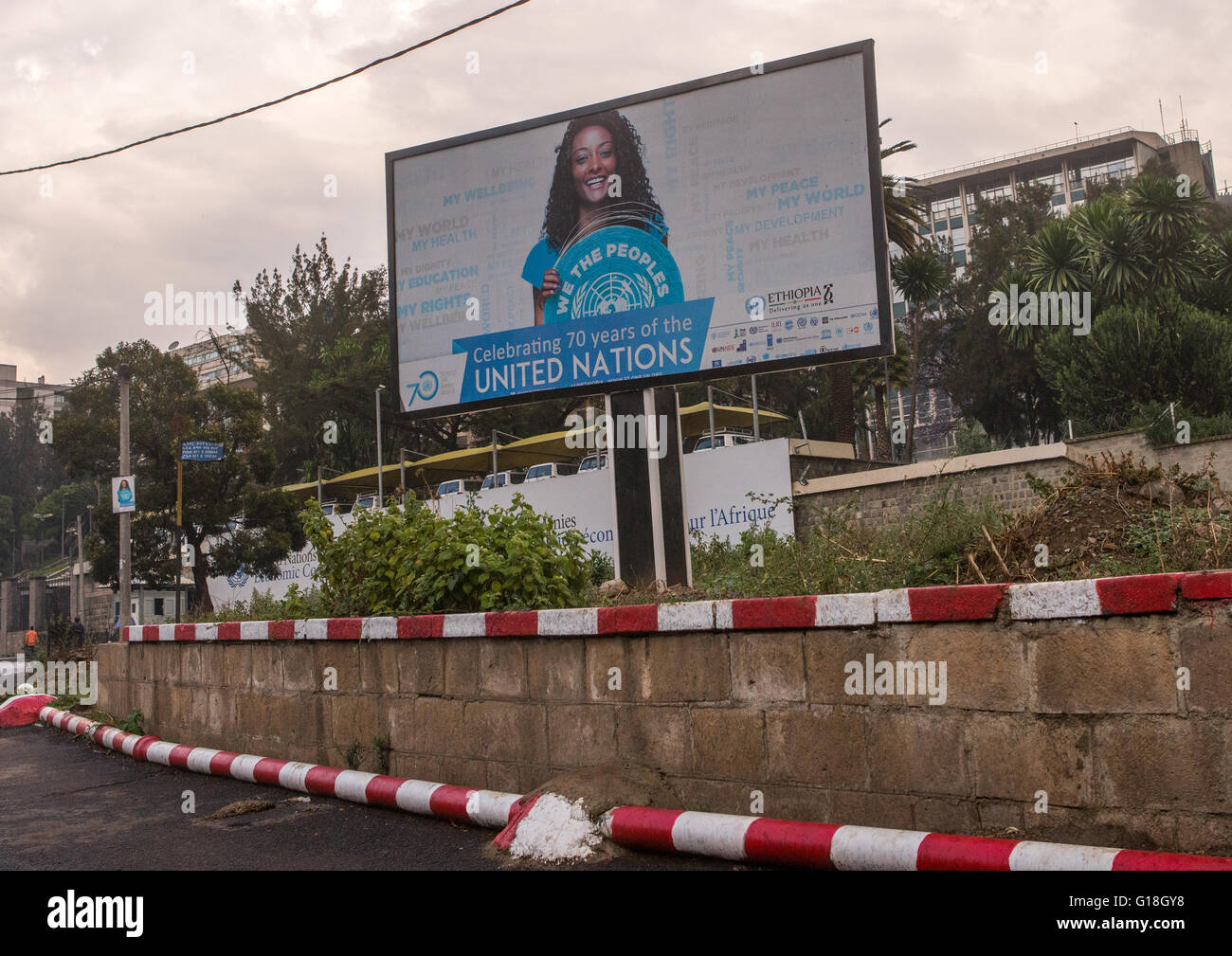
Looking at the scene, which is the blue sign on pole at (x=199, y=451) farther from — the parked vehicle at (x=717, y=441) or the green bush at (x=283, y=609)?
the parked vehicle at (x=717, y=441)

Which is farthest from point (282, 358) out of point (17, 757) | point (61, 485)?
point (61, 485)

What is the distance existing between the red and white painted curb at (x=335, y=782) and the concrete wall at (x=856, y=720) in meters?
0.24

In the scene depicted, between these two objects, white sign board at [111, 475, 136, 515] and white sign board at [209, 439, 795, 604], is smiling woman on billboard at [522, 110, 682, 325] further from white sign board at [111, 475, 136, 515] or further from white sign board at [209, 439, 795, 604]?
white sign board at [111, 475, 136, 515]

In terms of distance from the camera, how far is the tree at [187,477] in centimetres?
3409

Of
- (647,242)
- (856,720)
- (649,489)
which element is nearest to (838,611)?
(856,720)

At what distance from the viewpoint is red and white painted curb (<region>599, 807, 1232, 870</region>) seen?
13.9ft

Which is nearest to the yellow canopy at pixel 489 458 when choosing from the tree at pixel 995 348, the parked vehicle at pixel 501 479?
the parked vehicle at pixel 501 479

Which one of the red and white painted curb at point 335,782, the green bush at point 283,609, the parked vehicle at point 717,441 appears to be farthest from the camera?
the parked vehicle at point 717,441

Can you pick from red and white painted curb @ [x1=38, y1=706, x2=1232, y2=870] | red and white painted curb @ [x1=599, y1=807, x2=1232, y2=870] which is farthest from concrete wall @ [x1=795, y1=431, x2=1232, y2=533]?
red and white painted curb @ [x1=599, y1=807, x2=1232, y2=870]

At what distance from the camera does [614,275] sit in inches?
414

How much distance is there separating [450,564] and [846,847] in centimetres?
392

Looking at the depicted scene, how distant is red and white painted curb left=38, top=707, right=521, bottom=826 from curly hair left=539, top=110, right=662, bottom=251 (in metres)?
5.32

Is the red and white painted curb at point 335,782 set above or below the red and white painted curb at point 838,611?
below

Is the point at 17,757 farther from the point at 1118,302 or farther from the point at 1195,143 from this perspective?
the point at 1195,143
